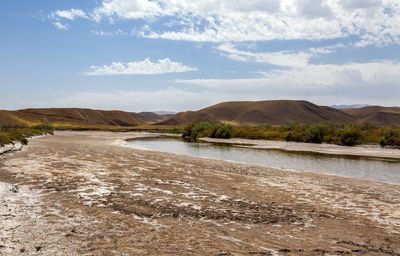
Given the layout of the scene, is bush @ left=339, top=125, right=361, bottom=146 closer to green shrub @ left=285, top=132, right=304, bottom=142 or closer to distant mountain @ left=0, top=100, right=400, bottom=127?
green shrub @ left=285, top=132, right=304, bottom=142

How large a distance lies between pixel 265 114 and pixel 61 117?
10202 cm

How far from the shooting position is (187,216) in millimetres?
7262

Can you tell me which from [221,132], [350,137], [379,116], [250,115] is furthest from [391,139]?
[379,116]

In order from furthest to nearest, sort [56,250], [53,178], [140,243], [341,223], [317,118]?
[317,118], [53,178], [341,223], [140,243], [56,250]

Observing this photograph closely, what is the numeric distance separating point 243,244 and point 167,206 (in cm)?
307

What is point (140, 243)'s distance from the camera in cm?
533

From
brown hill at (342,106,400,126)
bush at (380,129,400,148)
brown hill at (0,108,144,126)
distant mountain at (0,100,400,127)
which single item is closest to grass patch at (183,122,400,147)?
bush at (380,129,400,148)

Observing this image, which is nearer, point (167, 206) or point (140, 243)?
point (140, 243)

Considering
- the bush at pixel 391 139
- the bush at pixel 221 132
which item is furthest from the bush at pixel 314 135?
the bush at pixel 221 132

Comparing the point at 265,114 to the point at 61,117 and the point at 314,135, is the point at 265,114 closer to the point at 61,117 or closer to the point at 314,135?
the point at 61,117

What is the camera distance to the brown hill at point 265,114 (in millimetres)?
145750

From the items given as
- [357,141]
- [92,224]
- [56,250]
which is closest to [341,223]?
[92,224]

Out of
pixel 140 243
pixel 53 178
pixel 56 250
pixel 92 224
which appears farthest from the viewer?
pixel 53 178

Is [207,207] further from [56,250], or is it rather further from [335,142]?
[335,142]
